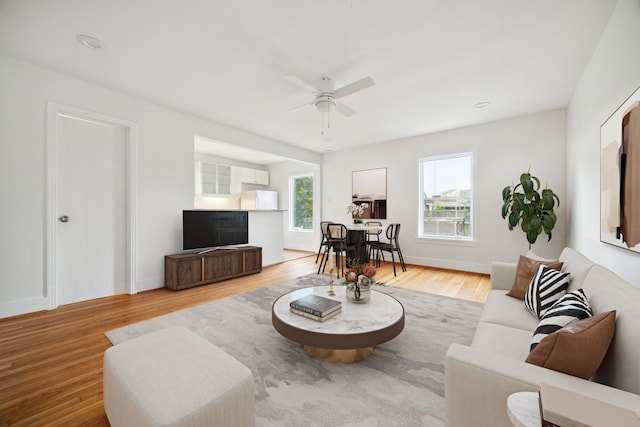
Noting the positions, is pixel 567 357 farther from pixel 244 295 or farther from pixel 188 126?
pixel 188 126

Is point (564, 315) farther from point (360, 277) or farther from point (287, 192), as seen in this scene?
point (287, 192)

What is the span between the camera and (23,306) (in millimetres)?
2875

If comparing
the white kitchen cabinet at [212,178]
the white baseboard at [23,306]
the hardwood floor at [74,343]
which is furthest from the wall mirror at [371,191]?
the white baseboard at [23,306]

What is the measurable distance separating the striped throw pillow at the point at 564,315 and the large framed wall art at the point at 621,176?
33.3 inches

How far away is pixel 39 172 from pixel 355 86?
Result: 3710mm

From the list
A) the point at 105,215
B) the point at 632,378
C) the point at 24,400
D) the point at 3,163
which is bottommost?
the point at 24,400

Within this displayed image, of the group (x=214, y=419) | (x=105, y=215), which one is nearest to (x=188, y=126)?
(x=105, y=215)

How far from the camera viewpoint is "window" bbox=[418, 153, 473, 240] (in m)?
5.09

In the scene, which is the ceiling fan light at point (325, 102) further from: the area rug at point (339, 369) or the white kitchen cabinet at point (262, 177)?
the white kitchen cabinet at point (262, 177)

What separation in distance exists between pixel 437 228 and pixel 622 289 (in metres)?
4.41

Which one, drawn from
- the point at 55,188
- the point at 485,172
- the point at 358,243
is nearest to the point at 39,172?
the point at 55,188

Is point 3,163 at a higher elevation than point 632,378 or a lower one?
higher

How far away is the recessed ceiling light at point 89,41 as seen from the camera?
7.93 feet

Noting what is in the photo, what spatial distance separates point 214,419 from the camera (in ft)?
3.56
